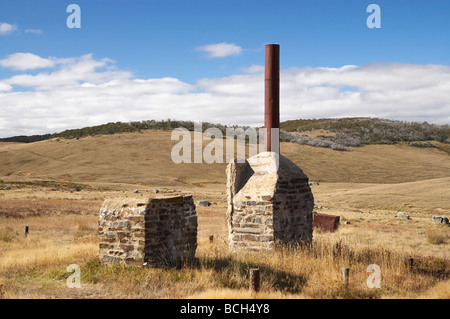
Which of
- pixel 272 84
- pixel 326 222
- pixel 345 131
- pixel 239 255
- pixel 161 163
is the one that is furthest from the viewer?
pixel 345 131

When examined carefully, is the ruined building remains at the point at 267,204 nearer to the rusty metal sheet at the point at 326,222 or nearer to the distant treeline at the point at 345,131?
the rusty metal sheet at the point at 326,222

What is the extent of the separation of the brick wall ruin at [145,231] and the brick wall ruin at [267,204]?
A: 223cm

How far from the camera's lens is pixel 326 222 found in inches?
768

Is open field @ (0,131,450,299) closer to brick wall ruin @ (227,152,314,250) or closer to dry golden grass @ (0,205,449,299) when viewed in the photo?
dry golden grass @ (0,205,449,299)

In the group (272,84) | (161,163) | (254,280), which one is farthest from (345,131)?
(254,280)

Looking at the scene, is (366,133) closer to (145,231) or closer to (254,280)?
(145,231)

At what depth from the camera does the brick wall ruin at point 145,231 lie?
9.31 metres

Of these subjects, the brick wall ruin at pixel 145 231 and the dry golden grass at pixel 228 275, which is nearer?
the dry golden grass at pixel 228 275

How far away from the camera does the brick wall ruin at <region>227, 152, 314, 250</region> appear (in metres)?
11.5

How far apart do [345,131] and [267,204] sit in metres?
88.5

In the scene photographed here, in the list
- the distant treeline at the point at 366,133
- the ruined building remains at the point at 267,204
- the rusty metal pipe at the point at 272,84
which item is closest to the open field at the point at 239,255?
the ruined building remains at the point at 267,204

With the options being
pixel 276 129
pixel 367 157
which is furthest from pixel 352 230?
pixel 367 157

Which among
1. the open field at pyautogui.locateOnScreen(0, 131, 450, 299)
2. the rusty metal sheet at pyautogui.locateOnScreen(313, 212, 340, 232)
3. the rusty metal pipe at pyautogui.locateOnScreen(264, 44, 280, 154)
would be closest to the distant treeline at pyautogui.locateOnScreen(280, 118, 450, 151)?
the open field at pyautogui.locateOnScreen(0, 131, 450, 299)
